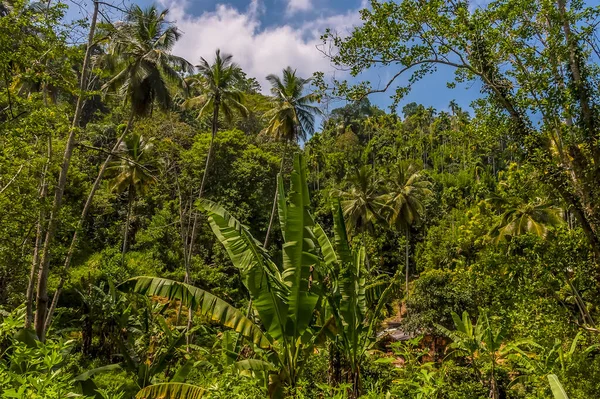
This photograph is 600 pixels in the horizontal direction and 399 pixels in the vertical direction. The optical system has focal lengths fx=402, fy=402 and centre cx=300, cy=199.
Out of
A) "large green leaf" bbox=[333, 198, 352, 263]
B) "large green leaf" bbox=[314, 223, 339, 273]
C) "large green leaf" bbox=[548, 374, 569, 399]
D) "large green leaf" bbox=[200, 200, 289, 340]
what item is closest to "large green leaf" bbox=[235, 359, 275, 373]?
"large green leaf" bbox=[200, 200, 289, 340]

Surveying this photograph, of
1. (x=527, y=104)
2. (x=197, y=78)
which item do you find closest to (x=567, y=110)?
(x=527, y=104)

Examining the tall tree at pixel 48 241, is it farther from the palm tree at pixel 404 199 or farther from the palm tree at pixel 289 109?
the palm tree at pixel 404 199

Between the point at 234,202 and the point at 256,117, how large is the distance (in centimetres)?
1102

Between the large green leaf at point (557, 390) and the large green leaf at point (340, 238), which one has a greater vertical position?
the large green leaf at point (340, 238)

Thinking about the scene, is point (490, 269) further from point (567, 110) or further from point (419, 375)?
point (419, 375)

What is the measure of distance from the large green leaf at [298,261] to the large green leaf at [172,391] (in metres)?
1.63

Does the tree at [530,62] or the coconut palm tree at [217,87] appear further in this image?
the coconut palm tree at [217,87]

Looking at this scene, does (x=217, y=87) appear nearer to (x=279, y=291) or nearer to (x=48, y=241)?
(x=48, y=241)

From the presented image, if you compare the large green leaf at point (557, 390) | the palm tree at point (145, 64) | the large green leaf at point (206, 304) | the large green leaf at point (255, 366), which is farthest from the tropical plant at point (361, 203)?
the large green leaf at point (557, 390)

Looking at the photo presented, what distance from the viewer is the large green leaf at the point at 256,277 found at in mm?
5664

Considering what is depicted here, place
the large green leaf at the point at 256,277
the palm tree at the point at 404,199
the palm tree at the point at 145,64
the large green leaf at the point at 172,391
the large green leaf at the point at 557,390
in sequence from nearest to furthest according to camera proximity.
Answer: the large green leaf at the point at 557,390, the large green leaf at the point at 256,277, the large green leaf at the point at 172,391, the palm tree at the point at 145,64, the palm tree at the point at 404,199

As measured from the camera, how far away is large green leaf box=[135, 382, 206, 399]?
5.89 metres

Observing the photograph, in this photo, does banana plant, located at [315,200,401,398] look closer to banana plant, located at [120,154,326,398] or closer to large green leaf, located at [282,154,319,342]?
banana plant, located at [120,154,326,398]

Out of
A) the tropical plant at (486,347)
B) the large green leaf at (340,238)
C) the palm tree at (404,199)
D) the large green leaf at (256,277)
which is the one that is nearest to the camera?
the large green leaf at (256,277)
